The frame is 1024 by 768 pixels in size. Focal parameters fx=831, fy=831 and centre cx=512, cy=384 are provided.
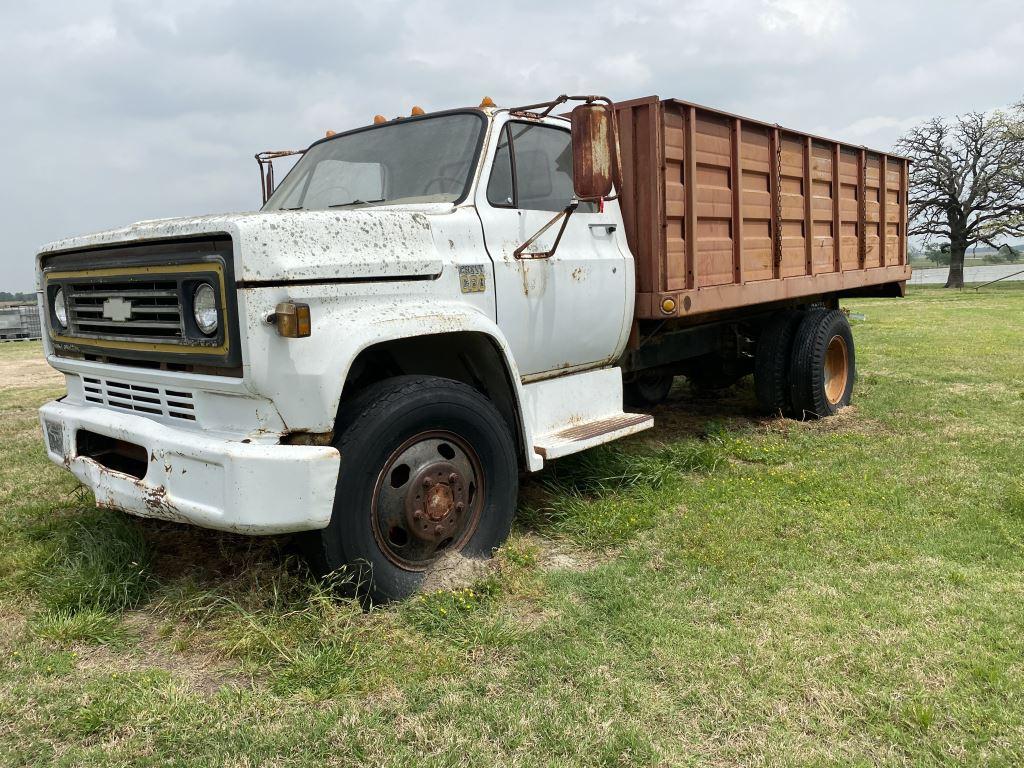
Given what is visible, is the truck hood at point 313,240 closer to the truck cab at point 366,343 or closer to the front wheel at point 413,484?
the truck cab at point 366,343

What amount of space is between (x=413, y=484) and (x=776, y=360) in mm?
4142

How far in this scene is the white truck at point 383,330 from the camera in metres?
2.95

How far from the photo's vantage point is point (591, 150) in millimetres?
3568

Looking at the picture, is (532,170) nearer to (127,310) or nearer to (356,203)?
(356,203)

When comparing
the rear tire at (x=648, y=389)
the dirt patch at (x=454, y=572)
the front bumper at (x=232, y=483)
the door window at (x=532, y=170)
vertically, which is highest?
the door window at (x=532, y=170)

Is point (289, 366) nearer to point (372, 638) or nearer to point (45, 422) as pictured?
point (372, 638)

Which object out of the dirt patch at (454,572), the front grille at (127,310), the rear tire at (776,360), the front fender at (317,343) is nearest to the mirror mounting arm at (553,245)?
the front fender at (317,343)

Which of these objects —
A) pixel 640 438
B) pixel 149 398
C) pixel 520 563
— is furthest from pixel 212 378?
pixel 640 438

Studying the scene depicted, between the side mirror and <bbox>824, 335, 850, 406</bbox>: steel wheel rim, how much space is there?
4.30 m

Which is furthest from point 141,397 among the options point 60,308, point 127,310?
point 60,308

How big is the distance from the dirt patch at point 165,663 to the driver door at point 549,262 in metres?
1.89

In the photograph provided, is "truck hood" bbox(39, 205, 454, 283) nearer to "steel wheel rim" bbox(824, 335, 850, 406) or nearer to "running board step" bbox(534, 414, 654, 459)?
"running board step" bbox(534, 414, 654, 459)

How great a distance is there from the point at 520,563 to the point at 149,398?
69.0 inches

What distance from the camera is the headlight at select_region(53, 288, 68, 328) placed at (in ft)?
12.6
